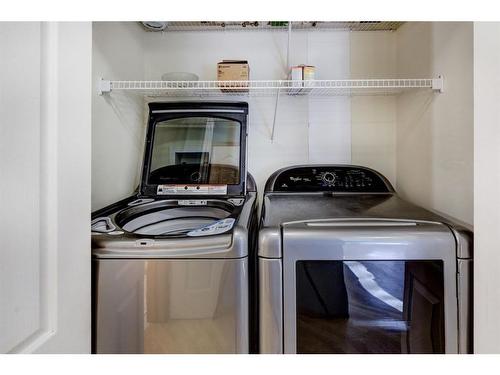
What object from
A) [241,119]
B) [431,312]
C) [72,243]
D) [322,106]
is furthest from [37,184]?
[322,106]

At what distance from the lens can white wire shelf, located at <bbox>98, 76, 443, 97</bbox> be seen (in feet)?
4.71

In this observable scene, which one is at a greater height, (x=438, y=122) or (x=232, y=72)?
(x=232, y=72)

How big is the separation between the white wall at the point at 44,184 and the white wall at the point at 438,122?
4.28 ft

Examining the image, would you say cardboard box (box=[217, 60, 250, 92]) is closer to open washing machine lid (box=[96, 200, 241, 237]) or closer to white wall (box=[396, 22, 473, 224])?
open washing machine lid (box=[96, 200, 241, 237])

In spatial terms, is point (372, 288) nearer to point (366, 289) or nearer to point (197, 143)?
point (366, 289)

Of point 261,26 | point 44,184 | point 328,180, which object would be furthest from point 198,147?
point 44,184

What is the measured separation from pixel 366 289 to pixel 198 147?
1256 millimetres

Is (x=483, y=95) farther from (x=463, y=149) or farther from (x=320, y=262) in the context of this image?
(x=320, y=262)

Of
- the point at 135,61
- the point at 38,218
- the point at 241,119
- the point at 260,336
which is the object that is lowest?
the point at 260,336

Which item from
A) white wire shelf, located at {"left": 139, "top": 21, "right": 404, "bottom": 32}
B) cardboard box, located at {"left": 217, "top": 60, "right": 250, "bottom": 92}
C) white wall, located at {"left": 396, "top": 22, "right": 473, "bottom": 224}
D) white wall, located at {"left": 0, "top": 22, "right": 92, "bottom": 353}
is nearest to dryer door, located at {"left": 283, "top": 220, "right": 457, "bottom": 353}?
white wall, located at {"left": 396, "top": 22, "right": 473, "bottom": 224}

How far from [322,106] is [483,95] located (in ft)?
4.32

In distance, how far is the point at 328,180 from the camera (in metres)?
1.77
